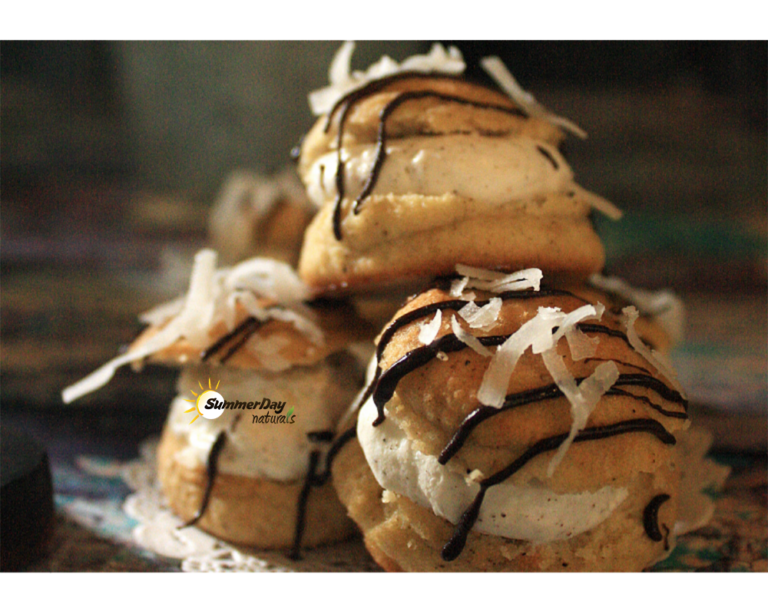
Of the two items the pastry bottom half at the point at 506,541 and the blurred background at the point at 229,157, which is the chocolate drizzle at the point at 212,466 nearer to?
the pastry bottom half at the point at 506,541

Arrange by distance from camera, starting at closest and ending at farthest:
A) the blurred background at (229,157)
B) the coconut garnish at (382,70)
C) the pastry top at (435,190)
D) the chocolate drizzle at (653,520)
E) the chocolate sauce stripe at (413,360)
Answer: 1. the chocolate sauce stripe at (413,360)
2. the chocolate drizzle at (653,520)
3. the pastry top at (435,190)
4. the coconut garnish at (382,70)
5. the blurred background at (229,157)

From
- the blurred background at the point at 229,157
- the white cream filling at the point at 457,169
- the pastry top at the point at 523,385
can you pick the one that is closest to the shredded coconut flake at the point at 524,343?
the pastry top at the point at 523,385

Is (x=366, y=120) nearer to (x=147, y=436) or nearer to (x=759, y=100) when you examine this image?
(x=147, y=436)

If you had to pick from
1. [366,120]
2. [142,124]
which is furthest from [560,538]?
[142,124]

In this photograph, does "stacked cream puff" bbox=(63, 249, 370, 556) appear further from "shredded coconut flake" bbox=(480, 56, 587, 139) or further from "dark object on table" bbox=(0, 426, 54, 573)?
"shredded coconut flake" bbox=(480, 56, 587, 139)

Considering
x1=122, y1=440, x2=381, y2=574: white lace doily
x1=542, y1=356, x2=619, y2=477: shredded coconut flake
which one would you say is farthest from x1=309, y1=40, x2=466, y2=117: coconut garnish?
x1=122, y1=440, x2=381, y2=574: white lace doily
